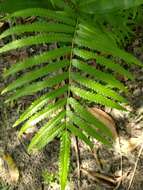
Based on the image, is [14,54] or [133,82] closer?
[133,82]

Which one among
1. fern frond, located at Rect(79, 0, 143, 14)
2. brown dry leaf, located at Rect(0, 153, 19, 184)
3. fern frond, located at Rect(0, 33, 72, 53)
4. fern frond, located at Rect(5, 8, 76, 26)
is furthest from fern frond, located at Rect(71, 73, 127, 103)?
brown dry leaf, located at Rect(0, 153, 19, 184)

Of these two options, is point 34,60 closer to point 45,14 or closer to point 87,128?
point 45,14

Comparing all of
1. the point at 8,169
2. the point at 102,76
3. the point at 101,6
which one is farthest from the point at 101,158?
the point at 101,6

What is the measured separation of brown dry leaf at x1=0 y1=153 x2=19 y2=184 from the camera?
234cm

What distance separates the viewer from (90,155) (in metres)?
2.29

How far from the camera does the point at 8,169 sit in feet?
7.82

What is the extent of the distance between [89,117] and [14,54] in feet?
4.43

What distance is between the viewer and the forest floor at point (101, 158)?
2189 millimetres

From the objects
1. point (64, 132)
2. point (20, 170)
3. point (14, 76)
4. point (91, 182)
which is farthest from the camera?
point (14, 76)

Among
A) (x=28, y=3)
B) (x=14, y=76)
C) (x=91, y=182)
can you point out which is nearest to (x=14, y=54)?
(x=14, y=76)

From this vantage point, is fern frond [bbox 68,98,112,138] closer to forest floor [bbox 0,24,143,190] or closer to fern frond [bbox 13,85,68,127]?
fern frond [bbox 13,85,68,127]

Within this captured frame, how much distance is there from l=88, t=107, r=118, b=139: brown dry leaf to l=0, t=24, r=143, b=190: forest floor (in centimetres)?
3

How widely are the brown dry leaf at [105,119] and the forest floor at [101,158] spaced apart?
0.03m

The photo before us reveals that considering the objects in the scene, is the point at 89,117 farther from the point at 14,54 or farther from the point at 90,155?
the point at 14,54
